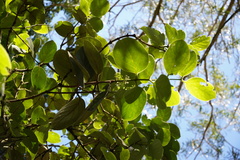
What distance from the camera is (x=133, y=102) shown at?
1.31 ft

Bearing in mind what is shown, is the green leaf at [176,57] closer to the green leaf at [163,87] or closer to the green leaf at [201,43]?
the green leaf at [163,87]

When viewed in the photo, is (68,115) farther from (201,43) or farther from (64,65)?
(201,43)

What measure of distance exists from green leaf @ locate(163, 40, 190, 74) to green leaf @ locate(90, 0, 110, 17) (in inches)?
8.8

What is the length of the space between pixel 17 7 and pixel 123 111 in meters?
0.28

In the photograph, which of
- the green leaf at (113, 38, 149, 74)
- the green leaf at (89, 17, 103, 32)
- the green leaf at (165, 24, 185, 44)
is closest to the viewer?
the green leaf at (113, 38, 149, 74)

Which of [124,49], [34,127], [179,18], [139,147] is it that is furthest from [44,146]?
[179,18]

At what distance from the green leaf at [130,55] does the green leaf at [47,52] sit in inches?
6.9

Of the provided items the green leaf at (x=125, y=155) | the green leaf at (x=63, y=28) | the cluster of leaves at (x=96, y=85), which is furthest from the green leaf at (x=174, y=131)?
the green leaf at (x=63, y=28)

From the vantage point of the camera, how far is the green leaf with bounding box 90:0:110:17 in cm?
55

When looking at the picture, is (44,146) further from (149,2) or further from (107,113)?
(149,2)

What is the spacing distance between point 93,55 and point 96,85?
10 cm

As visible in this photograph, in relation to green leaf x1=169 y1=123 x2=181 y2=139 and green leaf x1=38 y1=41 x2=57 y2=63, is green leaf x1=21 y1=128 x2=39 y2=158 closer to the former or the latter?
green leaf x1=38 y1=41 x2=57 y2=63

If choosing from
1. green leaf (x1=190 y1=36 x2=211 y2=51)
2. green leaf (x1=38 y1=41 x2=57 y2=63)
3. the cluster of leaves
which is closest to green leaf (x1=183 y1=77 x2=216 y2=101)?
the cluster of leaves

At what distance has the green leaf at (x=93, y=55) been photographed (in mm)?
368
